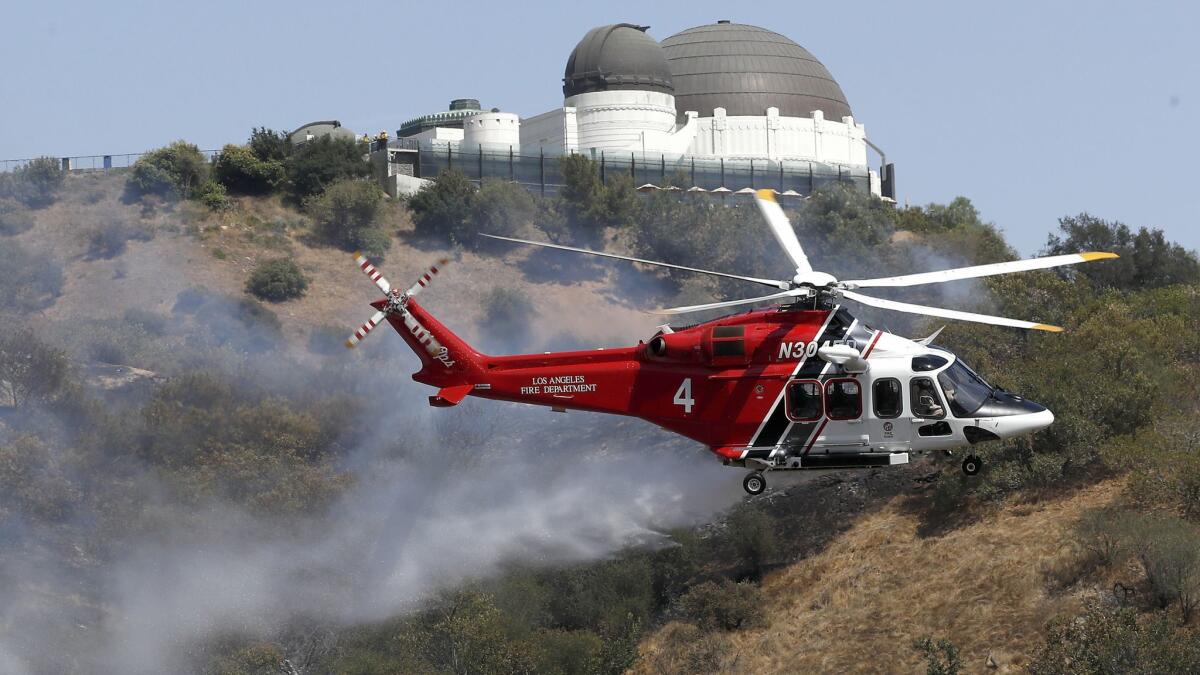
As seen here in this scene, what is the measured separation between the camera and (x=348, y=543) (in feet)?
187

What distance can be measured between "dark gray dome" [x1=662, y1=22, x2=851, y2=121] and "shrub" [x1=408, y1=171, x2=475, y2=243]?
23.9 metres

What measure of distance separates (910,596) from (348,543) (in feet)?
64.9

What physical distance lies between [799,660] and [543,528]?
10.4 meters

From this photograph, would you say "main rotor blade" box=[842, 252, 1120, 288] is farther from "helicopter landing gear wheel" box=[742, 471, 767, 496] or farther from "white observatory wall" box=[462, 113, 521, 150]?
"white observatory wall" box=[462, 113, 521, 150]

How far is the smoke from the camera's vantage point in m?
53.7

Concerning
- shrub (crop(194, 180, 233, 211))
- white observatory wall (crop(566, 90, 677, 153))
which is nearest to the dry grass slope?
shrub (crop(194, 180, 233, 211))

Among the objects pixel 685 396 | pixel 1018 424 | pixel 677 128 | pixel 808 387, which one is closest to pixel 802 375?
pixel 808 387

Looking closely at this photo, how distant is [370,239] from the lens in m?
90.6

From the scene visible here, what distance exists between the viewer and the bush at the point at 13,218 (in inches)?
3479

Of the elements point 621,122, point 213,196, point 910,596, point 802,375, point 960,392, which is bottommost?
point 910,596

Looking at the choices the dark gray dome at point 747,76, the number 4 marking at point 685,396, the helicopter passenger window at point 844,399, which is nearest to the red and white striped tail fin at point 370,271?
the number 4 marking at point 685,396

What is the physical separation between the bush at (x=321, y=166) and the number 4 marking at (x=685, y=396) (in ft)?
208

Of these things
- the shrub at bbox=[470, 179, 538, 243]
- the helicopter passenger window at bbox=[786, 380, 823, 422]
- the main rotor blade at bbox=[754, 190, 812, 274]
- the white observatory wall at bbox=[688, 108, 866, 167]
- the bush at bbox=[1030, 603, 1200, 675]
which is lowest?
the bush at bbox=[1030, 603, 1200, 675]

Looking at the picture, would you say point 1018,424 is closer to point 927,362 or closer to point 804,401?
point 927,362
